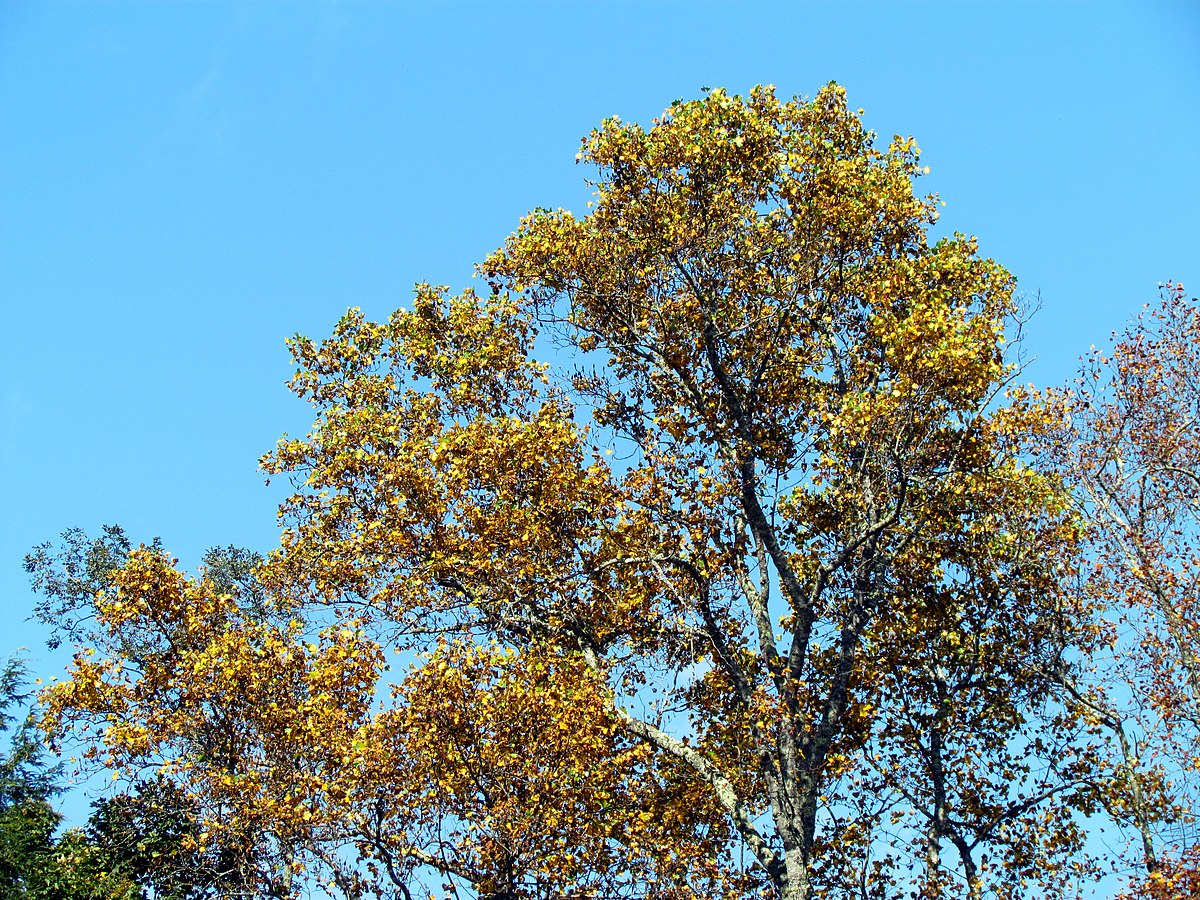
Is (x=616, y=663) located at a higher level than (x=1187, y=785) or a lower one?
higher

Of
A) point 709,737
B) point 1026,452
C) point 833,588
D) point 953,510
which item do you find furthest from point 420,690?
point 1026,452

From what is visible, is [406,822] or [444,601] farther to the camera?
[444,601]

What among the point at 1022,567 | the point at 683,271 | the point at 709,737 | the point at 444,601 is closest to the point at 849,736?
the point at 709,737

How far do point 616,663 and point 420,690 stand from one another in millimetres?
5165

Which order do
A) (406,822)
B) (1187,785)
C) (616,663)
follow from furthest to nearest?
Result: (616,663) → (1187,785) → (406,822)

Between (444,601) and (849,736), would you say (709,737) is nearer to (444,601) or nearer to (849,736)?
(849,736)

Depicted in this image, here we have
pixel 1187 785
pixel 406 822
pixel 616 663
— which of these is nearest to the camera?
pixel 406 822

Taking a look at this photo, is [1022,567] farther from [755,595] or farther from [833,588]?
[755,595]

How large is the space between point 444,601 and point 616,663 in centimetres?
365

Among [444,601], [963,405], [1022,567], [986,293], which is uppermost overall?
[986,293]

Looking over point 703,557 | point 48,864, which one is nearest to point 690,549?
point 703,557

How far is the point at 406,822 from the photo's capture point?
55.4 ft

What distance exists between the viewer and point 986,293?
2142cm

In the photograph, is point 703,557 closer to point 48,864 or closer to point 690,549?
point 690,549
